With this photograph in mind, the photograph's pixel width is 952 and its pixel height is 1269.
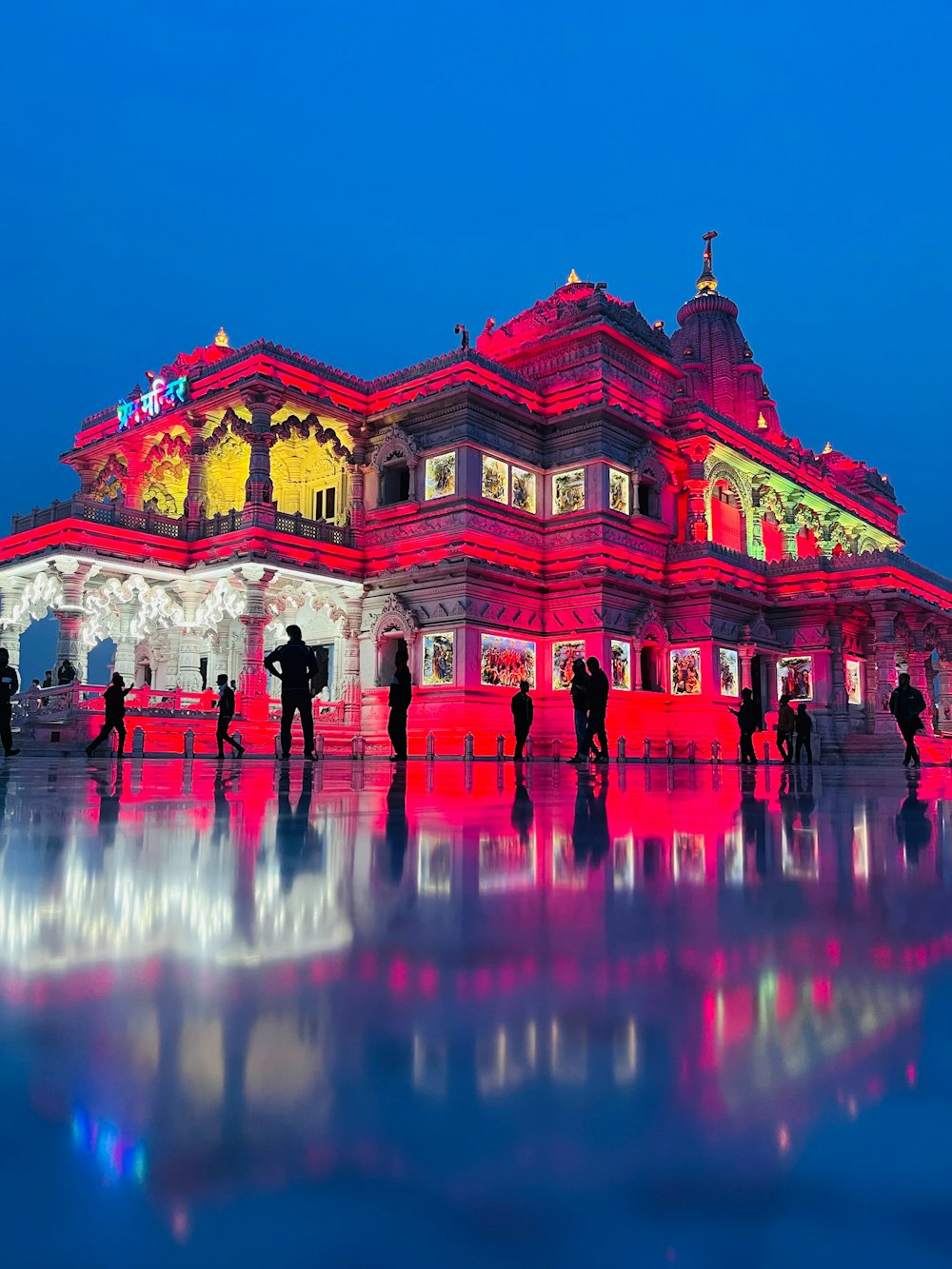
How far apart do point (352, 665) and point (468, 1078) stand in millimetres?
29675

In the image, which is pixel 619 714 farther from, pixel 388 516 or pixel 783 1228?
pixel 783 1228

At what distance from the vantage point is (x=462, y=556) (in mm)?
28000

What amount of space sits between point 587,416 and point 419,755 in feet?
42.0

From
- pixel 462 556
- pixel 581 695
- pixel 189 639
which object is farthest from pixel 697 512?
pixel 581 695

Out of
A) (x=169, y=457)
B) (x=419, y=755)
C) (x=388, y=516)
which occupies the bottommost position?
(x=419, y=755)

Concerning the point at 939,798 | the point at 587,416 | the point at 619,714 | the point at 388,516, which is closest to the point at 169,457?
the point at 388,516

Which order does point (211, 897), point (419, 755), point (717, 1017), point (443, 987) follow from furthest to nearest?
1. point (419, 755)
2. point (211, 897)
3. point (443, 987)
4. point (717, 1017)

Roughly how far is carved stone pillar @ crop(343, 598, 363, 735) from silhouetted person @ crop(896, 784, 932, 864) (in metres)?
23.3

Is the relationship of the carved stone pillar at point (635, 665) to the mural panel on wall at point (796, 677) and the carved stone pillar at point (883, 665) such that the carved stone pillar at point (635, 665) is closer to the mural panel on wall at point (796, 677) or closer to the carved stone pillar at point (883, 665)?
the mural panel on wall at point (796, 677)

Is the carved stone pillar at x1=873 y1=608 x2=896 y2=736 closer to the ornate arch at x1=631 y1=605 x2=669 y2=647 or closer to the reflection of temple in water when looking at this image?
the ornate arch at x1=631 y1=605 x2=669 y2=647

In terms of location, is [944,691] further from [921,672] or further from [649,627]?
[649,627]

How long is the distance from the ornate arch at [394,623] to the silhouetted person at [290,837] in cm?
2233

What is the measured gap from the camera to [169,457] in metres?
33.2

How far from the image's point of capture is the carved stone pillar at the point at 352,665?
29438 mm
